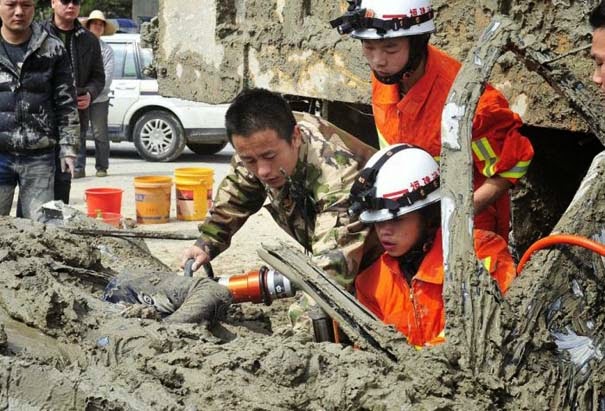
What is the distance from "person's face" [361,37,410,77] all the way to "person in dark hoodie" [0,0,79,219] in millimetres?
2868

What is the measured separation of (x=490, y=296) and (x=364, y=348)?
40 centimetres

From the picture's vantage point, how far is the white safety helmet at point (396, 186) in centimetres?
379

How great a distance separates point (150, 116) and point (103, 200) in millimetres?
6208

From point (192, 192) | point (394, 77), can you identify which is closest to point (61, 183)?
point (192, 192)

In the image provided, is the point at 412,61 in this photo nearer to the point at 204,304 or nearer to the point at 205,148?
the point at 204,304

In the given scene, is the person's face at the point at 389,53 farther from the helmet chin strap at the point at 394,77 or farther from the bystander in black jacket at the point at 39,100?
the bystander in black jacket at the point at 39,100

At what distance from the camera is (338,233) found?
4168 millimetres

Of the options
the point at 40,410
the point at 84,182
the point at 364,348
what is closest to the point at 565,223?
the point at 364,348

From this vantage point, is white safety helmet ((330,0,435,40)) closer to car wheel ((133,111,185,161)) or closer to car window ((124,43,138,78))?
car wheel ((133,111,185,161))

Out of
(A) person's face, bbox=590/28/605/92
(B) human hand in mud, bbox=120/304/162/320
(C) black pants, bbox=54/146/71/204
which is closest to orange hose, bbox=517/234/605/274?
(A) person's face, bbox=590/28/605/92

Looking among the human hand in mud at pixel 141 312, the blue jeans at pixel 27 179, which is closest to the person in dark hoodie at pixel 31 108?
the blue jeans at pixel 27 179

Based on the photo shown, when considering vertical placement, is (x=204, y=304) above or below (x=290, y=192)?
below

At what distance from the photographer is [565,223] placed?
3266 mm

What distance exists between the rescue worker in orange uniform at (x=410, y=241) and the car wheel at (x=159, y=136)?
11.4 m
